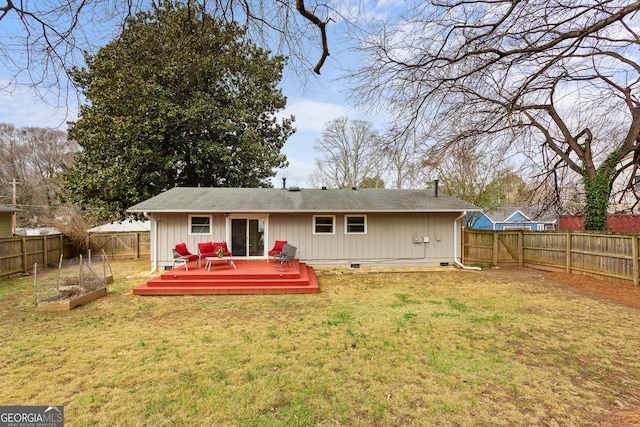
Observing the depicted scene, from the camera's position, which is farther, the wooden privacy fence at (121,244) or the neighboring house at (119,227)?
the neighboring house at (119,227)

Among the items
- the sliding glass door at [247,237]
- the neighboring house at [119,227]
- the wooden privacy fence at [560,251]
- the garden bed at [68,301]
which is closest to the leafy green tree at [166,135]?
the neighboring house at [119,227]

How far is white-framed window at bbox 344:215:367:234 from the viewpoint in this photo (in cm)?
1090

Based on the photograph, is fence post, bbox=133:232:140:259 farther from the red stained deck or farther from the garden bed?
the garden bed

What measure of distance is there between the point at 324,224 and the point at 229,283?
4241 mm

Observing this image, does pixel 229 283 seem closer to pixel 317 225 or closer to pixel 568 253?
pixel 317 225

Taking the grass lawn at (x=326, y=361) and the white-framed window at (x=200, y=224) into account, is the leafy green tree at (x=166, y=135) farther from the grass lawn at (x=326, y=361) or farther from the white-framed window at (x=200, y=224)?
the grass lawn at (x=326, y=361)

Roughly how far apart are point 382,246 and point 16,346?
963 cm

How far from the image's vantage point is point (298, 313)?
5.93 m

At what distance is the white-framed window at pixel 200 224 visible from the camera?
10.2m

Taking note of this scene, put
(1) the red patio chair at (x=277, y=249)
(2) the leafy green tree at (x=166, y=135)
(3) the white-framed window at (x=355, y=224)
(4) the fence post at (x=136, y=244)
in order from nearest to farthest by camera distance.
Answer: (1) the red patio chair at (x=277, y=249) → (3) the white-framed window at (x=355, y=224) → (2) the leafy green tree at (x=166, y=135) → (4) the fence post at (x=136, y=244)

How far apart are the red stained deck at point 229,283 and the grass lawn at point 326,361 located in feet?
2.59

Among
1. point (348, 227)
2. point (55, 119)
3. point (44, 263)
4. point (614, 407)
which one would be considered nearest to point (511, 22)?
point (614, 407)

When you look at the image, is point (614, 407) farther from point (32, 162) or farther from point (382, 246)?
point (32, 162)

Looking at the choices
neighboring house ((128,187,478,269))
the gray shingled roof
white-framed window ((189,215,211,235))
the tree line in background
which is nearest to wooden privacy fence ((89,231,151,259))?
the gray shingled roof
